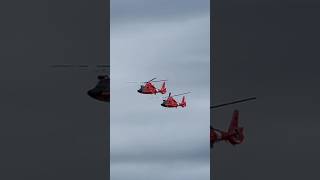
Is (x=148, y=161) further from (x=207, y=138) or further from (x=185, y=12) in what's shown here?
(x=185, y=12)

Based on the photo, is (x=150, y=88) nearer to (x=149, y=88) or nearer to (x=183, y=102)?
(x=149, y=88)

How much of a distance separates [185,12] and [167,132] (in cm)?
173

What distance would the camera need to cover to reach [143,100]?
1068 centimetres
